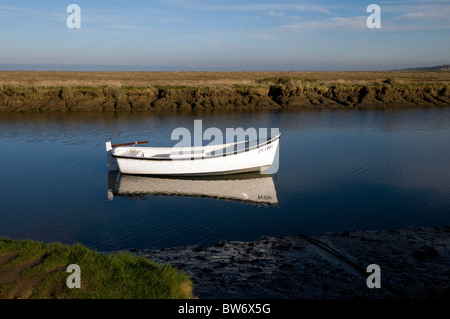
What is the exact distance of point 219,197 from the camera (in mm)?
16922

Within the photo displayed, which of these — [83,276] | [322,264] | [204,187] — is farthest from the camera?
[204,187]

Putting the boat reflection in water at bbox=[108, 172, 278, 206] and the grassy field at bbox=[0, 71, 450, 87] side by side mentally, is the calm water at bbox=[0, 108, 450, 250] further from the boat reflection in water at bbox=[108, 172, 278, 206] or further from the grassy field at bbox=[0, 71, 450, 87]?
the grassy field at bbox=[0, 71, 450, 87]

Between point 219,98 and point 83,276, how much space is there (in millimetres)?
41836

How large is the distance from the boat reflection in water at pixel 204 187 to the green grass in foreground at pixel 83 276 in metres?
8.33

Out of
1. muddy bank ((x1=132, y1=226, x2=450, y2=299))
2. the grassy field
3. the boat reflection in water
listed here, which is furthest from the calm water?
the grassy field

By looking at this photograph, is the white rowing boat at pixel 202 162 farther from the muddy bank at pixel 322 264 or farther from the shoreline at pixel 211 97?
the shoreline at pixel 211 97

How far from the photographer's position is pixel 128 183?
63.3ft

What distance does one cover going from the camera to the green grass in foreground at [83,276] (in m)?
7.07

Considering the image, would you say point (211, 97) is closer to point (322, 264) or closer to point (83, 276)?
point (322, 264)

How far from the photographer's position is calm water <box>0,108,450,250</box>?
13047mm

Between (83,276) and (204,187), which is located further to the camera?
(204,187)

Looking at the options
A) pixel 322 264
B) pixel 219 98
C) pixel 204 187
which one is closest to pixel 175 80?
pixel 219 98
